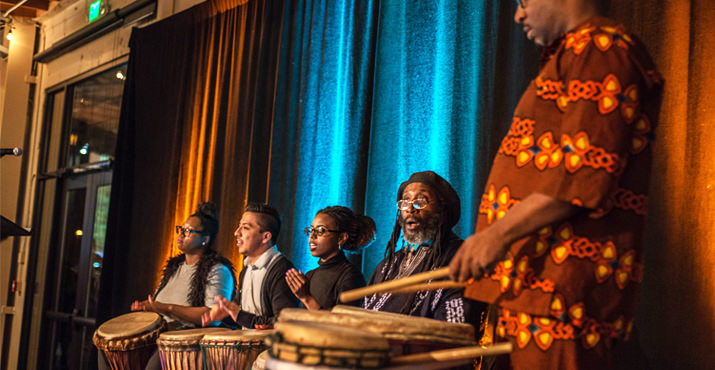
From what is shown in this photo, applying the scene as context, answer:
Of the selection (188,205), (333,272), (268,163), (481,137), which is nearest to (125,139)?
(188,205)

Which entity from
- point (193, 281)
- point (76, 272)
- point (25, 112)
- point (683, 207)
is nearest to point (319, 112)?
point (193, 281)

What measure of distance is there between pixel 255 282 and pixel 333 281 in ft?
1.96

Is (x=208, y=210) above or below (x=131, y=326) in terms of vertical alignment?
above

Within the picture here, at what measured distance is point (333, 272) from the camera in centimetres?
359

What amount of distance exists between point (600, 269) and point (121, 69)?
6.87 m

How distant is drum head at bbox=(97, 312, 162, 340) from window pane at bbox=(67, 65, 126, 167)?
3937 millimetres

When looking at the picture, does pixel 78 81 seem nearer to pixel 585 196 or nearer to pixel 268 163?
pixel 268 163

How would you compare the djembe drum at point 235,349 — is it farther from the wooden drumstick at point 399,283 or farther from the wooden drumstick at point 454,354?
the wooden drumstick at point 454,354

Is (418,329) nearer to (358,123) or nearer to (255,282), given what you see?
(255,282)

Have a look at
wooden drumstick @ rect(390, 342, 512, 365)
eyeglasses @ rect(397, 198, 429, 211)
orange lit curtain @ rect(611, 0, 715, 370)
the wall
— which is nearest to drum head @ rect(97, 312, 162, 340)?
eyeglasses @ rect(397, 198, 429, 211)

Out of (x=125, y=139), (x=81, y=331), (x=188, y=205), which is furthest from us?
(x=81, y=331)

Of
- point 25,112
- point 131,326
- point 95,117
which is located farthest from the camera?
point 25,112

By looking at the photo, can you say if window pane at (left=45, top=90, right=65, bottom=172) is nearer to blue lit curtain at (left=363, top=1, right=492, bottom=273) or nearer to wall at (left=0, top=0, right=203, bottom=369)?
wall at (left=0, top=0, right=203, bottom=369)

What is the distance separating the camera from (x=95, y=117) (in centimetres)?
801
